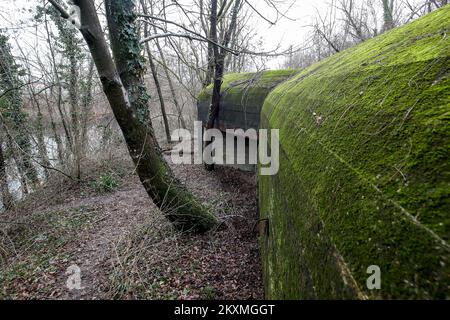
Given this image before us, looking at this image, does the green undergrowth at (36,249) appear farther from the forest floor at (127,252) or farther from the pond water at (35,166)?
the pond water at (35,166)

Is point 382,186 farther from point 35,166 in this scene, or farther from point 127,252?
point 35,166

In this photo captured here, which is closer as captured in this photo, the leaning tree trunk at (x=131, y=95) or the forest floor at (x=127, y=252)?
the leaning tree trunk at (x=131, y=95)

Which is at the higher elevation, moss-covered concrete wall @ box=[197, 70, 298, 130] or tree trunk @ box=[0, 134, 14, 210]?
moss-covered concrete wall @ box=[197, 70, 298, 130]

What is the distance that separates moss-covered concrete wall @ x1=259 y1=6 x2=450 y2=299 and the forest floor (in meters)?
2.77

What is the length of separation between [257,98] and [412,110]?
6.21 metres

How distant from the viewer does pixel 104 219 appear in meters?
6.43

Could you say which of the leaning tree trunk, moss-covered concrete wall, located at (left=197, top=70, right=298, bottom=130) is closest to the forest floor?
the leaning tree trunk

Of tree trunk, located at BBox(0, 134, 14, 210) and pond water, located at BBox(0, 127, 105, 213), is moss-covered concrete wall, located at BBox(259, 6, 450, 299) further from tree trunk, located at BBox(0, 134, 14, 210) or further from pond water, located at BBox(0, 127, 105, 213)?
tree trunk, located at BBox(0, 134, 14, 210)

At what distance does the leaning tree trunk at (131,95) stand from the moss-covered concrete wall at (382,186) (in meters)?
3.16

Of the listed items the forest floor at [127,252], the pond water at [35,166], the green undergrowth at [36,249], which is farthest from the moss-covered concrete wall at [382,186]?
the pond water at [35,166]

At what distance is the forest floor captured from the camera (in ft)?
12.1

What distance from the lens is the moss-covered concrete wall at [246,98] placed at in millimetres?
6836

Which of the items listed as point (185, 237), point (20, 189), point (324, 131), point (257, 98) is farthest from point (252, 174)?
point (20, 189)
